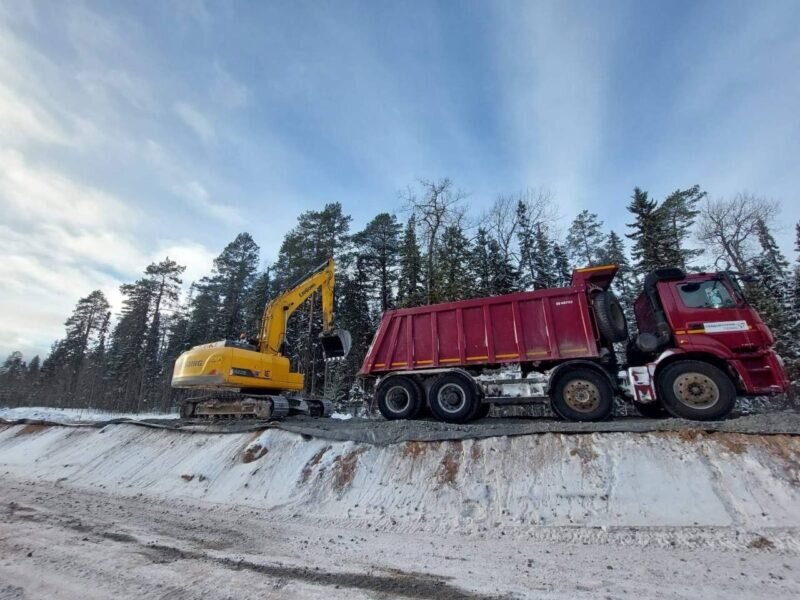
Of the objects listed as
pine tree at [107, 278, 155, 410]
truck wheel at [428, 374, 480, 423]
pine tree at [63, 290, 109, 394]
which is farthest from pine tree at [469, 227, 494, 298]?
pine tree at [63, 290, 109, 394]

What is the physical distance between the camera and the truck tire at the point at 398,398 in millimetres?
8820

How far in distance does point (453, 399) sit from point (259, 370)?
6.02 metres

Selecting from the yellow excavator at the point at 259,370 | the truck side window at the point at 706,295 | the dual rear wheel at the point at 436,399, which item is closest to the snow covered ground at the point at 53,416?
the yellow excavator at the point at 259,370

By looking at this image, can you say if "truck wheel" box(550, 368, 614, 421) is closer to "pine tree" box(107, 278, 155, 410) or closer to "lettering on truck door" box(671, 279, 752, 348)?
"lettering on truck door" box(671, 279, 752, 348)

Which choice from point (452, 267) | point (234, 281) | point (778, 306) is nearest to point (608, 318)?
point (452, 267)

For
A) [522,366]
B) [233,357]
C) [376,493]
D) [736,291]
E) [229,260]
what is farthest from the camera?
[229,260]

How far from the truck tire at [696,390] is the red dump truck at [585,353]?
2 centimetres

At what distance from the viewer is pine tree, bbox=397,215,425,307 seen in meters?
25.5

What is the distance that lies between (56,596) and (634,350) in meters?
9.58

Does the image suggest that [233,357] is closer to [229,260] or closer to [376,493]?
[376,493]

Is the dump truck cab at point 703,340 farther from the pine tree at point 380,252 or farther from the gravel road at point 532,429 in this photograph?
the pine tree at point 380,252

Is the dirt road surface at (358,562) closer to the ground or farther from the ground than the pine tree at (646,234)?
closer to the ground

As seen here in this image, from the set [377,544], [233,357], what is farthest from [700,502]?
[233,357]

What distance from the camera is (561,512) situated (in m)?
4.70
